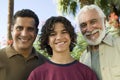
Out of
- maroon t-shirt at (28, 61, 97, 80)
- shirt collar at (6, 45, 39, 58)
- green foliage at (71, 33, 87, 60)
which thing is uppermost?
shirt collar at (6, 45, 39, 58)

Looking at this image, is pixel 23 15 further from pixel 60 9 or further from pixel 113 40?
pixel 60 9

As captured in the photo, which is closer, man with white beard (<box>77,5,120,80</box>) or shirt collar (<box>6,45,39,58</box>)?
man with white beard (<box>77,5,120,80</box>)

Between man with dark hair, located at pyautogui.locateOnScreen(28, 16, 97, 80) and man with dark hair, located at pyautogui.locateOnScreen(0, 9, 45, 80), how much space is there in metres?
0.43

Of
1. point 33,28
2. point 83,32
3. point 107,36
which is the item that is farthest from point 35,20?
point 107,36

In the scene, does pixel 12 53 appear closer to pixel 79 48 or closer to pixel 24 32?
pixel 24 32

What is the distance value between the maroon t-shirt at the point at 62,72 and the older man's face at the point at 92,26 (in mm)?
566

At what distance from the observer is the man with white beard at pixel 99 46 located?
178 inches

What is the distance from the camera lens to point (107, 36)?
484cm

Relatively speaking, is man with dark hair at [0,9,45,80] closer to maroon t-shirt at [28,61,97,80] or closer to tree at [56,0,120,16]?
maroon t-shirt at [28,61,97,80]

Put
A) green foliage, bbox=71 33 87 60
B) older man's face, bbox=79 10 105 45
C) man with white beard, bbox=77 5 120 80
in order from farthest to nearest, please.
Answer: green foliage, bbox=71 33 87 60, older man's face, bbox=79 10 105 45, man with white beard, bbox=77 5 120 80

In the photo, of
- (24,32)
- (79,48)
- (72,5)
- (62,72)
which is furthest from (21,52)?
(72,5)

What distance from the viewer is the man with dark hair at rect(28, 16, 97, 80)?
4082 millimetres

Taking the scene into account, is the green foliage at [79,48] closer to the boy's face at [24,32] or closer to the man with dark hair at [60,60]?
the boy's face at [24,32]

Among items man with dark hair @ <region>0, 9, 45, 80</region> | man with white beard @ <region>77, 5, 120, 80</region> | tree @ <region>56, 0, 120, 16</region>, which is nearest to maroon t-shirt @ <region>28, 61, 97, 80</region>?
man with white beard @ <region>77, 5, 120, 80</region>
